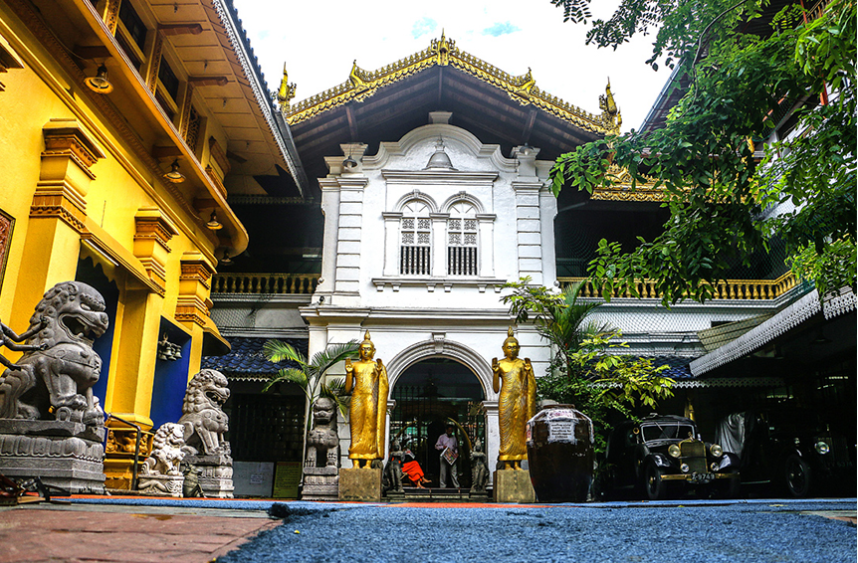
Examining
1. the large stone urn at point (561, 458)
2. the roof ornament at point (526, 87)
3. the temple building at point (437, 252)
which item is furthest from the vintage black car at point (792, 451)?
the roof ornament at point (526, 87)

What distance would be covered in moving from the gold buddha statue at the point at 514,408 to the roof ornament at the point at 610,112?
681 cm

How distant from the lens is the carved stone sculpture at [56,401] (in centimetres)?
455

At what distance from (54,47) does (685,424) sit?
33.0 feet

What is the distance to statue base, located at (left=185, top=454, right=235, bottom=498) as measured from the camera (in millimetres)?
7527

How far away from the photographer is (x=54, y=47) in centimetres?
648

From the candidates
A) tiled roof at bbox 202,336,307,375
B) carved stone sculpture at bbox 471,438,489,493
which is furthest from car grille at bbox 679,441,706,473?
tiled roof at bbox 202,336,307,375

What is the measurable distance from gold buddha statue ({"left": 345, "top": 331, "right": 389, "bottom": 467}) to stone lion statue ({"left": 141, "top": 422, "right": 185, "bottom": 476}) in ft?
8.29

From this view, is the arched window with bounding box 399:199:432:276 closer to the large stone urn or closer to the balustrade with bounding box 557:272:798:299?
the balustrade with bounding box 557:272:798:299

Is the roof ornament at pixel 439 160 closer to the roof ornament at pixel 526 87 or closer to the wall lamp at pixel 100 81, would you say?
the roof ornament at pixel 526 87

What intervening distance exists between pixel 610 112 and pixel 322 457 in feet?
29.5

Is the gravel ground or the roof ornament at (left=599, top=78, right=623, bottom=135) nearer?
the gravel ground

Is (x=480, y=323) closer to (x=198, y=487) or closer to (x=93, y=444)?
(x=198, y=487)

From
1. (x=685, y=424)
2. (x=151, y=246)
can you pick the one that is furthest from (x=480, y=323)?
(x=151, y=246)

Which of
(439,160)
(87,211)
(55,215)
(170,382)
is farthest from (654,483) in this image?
(55,215)
